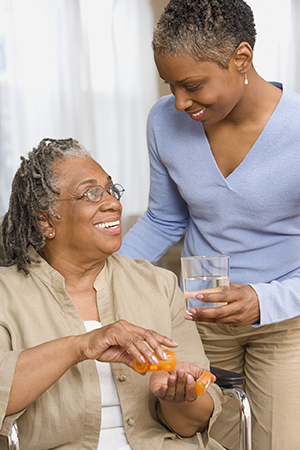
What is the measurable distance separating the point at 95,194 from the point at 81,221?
10 cm

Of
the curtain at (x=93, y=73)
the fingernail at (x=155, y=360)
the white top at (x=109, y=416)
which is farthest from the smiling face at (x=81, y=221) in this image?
the curtain at (x=93, y=73)

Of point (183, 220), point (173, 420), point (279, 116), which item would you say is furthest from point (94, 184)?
point (173, 420)

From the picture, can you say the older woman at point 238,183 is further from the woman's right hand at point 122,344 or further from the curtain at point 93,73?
the curtain at point 93,73

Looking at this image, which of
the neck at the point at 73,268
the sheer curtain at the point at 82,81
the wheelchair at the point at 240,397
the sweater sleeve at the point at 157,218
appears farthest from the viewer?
the sheer curtain at the point at 82,81

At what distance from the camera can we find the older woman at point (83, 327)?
4.50ft

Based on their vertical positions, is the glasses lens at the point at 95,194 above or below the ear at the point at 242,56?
below

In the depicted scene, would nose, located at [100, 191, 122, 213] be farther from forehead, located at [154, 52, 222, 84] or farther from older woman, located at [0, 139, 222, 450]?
forehead, located at [154, 52, 222, 84]

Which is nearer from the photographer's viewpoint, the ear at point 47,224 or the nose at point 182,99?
the nose at point 182,99

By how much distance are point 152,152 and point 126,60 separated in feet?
10.8

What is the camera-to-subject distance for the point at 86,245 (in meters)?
1.68

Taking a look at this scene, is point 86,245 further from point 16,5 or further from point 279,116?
point 16,5

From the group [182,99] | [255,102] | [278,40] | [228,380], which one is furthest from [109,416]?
[278,40]

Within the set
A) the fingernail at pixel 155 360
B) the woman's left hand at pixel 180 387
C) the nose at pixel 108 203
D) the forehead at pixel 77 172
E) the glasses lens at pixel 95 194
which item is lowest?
the woman's left hand at pixel 180 387

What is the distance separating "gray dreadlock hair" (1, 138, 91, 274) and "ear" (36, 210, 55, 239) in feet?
0.06
